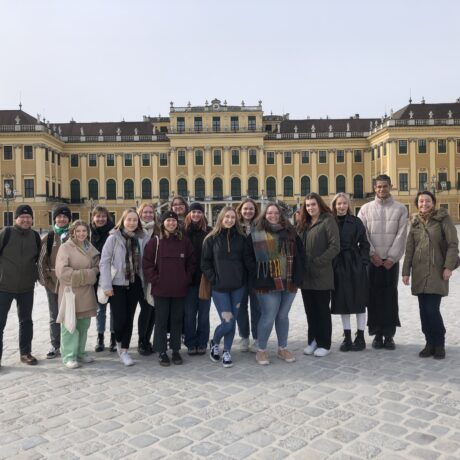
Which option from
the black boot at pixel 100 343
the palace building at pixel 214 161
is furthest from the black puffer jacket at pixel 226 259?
the palace building at pixel 214 161

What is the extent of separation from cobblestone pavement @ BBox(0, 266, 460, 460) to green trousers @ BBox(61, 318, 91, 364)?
0.20m

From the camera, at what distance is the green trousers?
5.96 m

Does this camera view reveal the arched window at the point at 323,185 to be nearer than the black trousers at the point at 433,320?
No

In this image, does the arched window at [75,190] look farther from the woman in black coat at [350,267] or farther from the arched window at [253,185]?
the woman in black coat at [350,267]

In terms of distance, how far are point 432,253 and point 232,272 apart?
2.40m

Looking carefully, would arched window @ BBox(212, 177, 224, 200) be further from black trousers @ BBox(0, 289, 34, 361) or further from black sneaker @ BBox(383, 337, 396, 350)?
black trousers @ BBox(0, 289, 34, 361)

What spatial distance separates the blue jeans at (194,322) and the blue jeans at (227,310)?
0.46 metres

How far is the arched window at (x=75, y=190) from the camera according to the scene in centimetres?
5409

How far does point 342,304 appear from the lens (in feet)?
20.6

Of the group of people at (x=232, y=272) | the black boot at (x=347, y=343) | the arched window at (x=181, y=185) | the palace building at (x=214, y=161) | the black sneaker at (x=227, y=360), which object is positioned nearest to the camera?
the black sneaker at (x=227, y=360)

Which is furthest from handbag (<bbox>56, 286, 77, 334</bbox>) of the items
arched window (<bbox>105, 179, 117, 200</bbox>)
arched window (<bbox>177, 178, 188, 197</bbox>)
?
arched window (<bbox>105, 179, 117, 200</bbox>)

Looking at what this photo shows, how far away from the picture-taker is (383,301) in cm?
652

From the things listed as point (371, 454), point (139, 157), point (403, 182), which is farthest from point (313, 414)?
point (139, 157)

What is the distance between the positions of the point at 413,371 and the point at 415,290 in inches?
42.0
